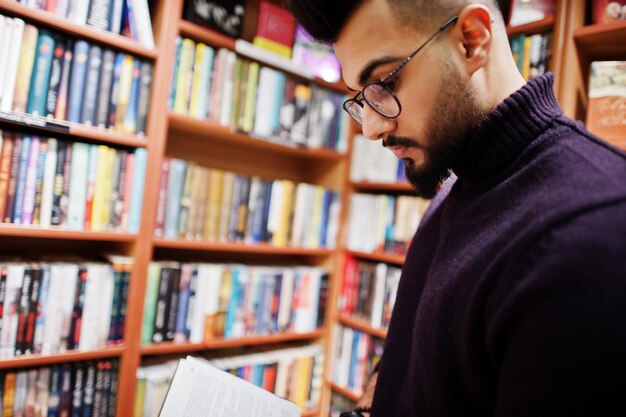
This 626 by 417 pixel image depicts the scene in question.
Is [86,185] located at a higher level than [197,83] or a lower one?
lower

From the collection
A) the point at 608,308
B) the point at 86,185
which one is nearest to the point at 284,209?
the point at 86,185

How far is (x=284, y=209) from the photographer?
1776 millimetres

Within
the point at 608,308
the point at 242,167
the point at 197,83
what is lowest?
the point at 608,308

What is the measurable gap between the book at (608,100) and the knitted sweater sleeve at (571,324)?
33.0 inches

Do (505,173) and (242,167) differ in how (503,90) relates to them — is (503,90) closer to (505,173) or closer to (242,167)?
(505,173)

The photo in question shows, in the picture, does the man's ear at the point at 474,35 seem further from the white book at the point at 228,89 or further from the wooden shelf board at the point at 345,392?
the wooden shelf board at the point at 345,392

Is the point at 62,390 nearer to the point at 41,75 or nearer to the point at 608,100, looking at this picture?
the point at 41,75

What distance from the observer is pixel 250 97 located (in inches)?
64.5

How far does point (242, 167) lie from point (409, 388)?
147 cm

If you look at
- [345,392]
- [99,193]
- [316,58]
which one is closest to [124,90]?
[99,193]

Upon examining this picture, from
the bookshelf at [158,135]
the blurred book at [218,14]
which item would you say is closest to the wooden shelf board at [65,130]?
the bookshelf at [158,135]

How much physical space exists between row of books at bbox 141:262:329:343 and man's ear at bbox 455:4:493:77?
126cm

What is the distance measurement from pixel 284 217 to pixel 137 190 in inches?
24.8

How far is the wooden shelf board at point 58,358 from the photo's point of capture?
1184mm
